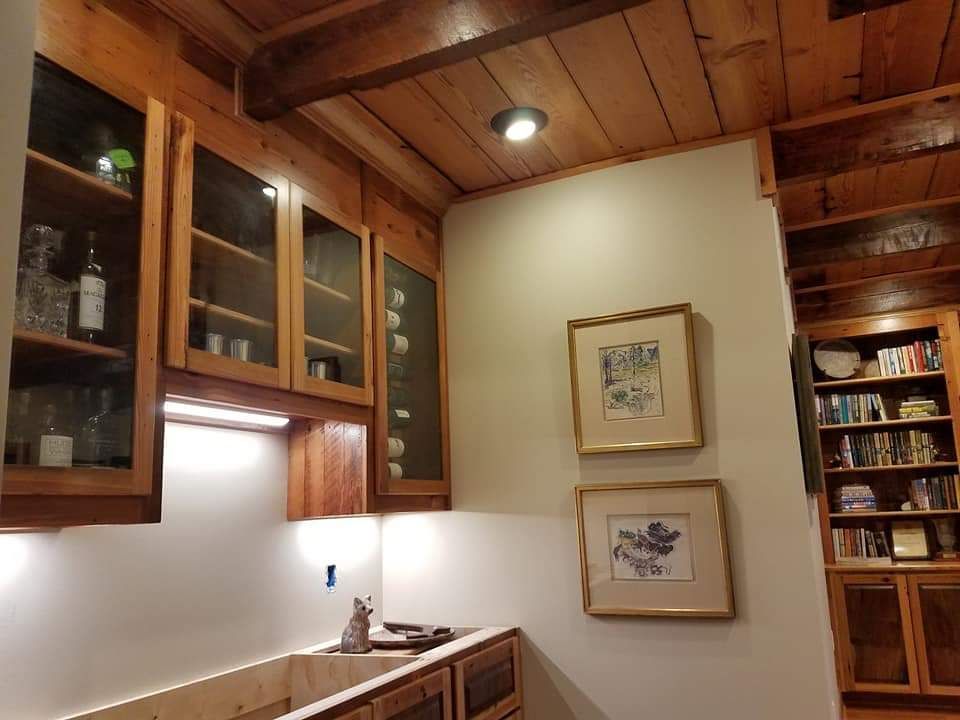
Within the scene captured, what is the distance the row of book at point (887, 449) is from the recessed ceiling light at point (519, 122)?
12.1ft

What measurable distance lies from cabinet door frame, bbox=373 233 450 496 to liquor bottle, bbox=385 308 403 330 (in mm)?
60

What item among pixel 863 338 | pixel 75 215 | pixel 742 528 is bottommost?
pixel 742 528

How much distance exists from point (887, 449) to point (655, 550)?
3.18 meters

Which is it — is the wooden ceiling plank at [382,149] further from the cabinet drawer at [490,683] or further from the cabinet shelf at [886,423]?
the cabinet shelf at [886,423]

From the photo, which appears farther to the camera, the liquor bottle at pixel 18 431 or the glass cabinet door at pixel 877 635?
the glass cabinet door at pixel 877 635

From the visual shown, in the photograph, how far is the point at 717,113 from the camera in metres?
2.66

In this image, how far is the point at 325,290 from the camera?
2.43 meters

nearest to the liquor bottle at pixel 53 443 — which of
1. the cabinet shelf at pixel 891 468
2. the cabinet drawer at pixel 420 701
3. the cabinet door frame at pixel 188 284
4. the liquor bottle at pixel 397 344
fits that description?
the cabinet door frame at pixel 188 284

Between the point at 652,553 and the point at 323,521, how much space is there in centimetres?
119

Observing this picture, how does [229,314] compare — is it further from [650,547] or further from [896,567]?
[896,567]

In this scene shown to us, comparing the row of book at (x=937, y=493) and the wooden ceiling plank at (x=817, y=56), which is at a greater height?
the wooden ceiling plank at (x=817, y=56)

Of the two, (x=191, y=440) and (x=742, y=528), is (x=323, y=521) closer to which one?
(x=191, y=440)

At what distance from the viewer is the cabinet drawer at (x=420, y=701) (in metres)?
2.04

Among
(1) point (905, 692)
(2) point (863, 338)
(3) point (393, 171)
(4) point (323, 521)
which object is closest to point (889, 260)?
(2) point (863, 338)
